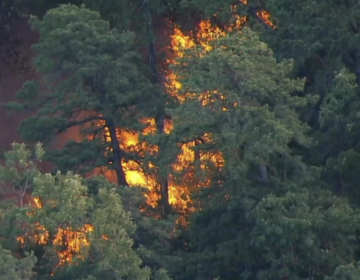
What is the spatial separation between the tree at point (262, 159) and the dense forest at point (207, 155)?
27 mm

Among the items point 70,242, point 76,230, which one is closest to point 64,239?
point 70,242

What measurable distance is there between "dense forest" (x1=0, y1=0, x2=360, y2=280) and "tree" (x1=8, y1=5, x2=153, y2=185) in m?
0.03

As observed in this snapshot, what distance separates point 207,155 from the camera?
15.7m

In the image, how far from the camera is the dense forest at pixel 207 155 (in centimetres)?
1366

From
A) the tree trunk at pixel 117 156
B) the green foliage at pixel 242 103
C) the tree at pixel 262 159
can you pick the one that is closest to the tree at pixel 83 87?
the tree trunk at pixel 117 156

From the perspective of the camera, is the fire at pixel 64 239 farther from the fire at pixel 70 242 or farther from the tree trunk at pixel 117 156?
the tree trunk at pixel 117 156

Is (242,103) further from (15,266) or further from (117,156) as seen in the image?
(117,156)

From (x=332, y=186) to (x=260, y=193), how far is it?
157cm

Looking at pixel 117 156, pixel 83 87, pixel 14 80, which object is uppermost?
pixel 14 80

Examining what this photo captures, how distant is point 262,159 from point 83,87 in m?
5.69

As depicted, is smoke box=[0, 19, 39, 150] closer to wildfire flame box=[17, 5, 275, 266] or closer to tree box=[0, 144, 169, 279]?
wildfire flame box=[17, 5, 275, 266]

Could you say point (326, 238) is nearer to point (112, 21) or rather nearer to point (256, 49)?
point (256, 49)

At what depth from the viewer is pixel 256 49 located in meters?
14.8

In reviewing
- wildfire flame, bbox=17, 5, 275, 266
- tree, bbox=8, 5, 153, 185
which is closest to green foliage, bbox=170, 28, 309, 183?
wildfire flame, bbox=17, 5, 275, 266
